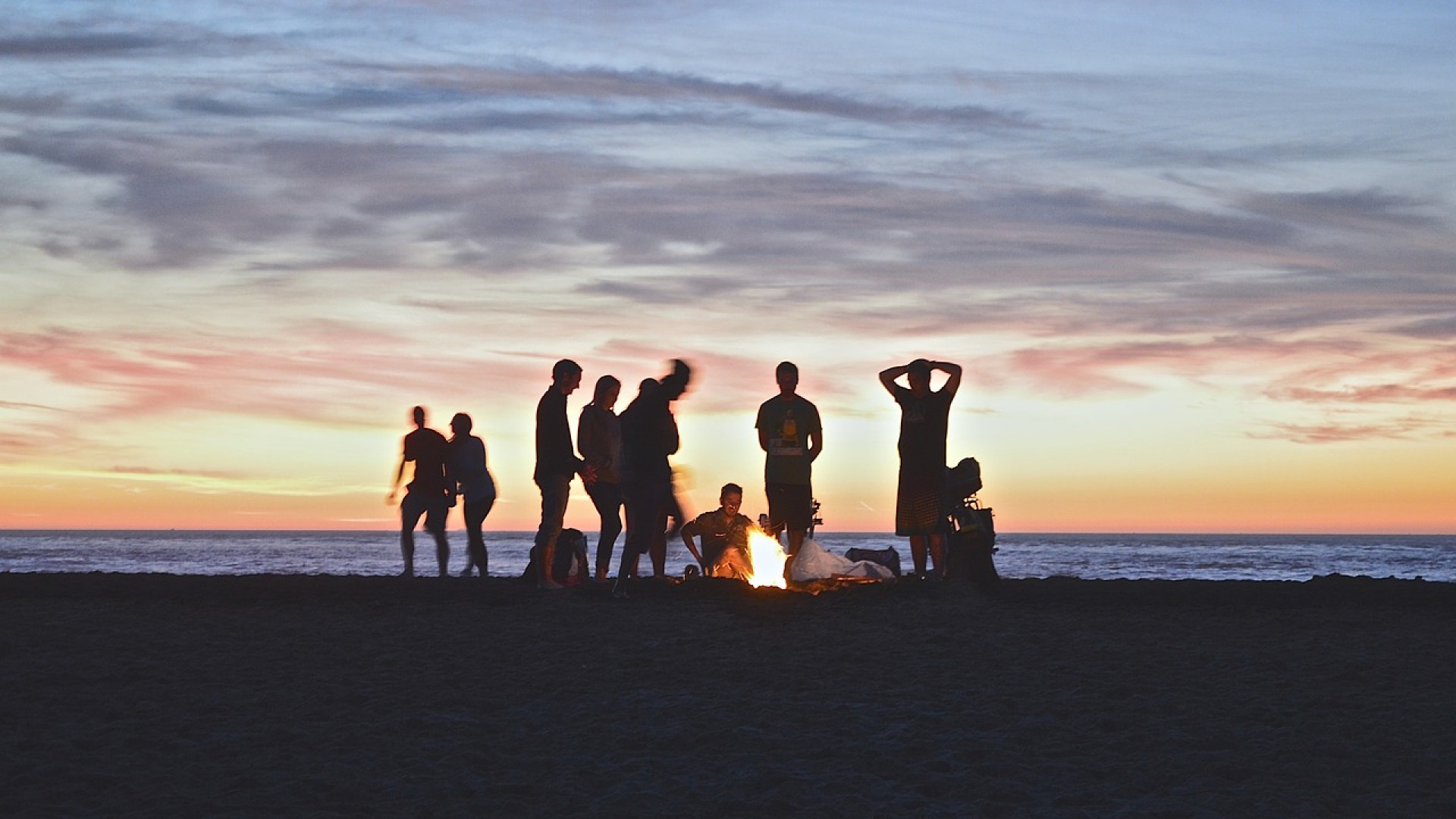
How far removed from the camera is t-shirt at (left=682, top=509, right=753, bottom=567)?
14148mm

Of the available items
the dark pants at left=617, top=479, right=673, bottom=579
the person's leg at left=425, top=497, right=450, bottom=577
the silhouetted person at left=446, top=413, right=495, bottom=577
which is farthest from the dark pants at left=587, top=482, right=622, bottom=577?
the person's leg at left=425, top=497, right=450, bottom=577

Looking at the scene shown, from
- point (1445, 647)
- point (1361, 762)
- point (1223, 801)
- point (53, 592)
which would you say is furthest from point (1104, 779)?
point (53, 592)

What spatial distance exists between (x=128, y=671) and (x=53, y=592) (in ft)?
18.6

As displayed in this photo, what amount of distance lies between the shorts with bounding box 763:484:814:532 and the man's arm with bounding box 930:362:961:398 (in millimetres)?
1754

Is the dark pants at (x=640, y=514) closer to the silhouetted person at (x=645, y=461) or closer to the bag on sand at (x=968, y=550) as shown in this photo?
the silhouetted person at (x=645, y=461)

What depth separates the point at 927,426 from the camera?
1331 centimetres

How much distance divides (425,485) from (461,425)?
782mm

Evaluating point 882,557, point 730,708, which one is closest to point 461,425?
point 882,557

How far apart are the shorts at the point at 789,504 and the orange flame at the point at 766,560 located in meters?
0.22

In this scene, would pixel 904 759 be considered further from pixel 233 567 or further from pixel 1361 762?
pixel 233 567

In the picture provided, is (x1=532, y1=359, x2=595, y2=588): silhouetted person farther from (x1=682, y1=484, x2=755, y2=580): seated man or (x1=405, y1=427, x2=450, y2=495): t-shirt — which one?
(x1=405, y1=427, x2=450, y2=495): t-shirt

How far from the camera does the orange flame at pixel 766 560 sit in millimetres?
13570

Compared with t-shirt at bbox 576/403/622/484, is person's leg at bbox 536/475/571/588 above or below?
below

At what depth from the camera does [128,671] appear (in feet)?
28.5
